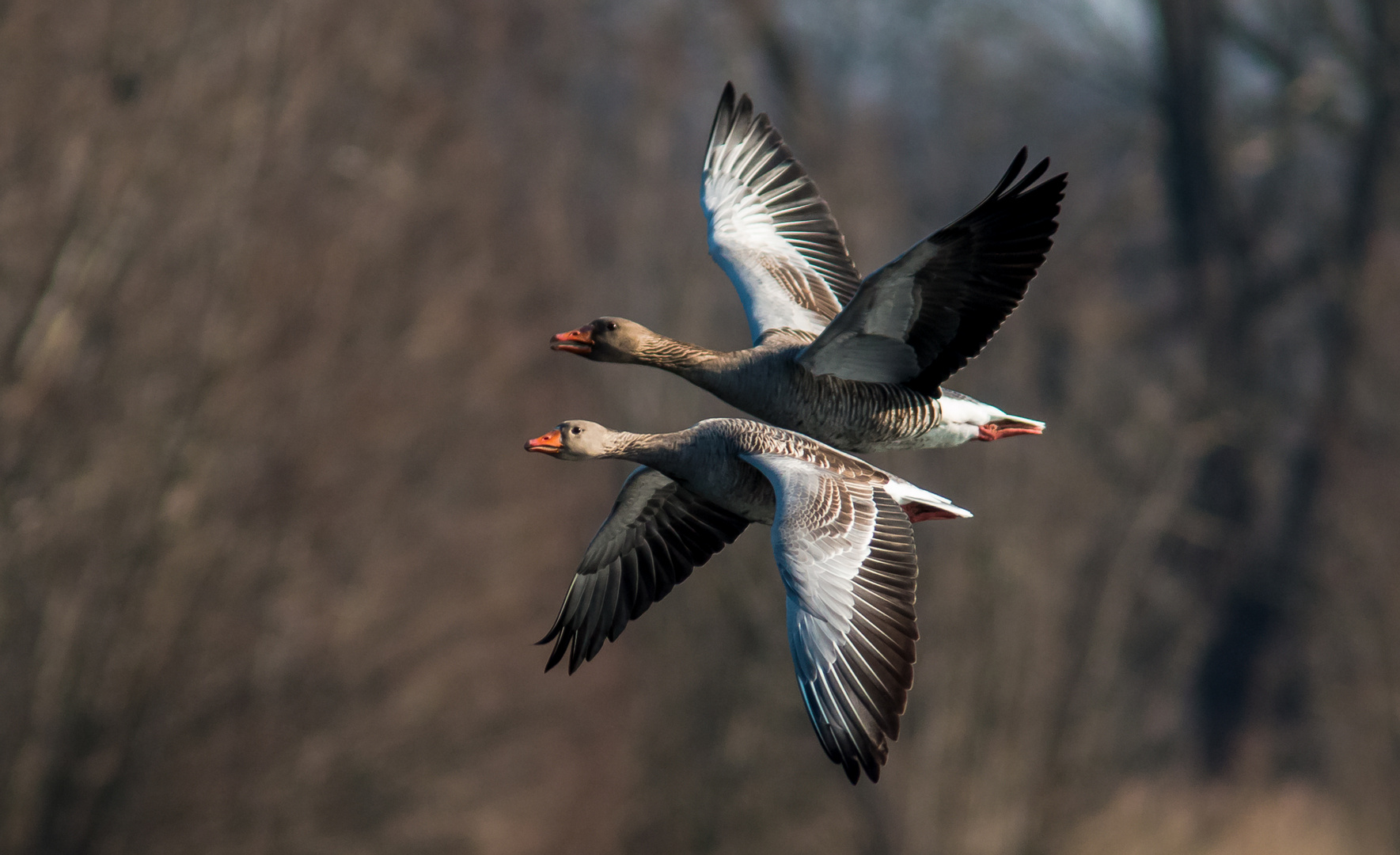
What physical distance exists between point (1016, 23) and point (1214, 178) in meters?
5.79

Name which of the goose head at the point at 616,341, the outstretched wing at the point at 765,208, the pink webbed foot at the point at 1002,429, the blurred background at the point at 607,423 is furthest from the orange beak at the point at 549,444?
the blurred background at the point at 607,423

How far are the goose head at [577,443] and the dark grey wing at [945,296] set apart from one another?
3.48 feet

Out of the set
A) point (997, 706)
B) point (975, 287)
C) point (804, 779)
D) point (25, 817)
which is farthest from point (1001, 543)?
point (975, 287)

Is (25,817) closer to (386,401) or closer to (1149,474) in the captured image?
(386,401)

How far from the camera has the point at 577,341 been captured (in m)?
8.01

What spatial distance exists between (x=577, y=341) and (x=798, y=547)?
7.03 ft

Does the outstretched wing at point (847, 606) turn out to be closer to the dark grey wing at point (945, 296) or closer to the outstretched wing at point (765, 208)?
the dark grey wing at point (945, 296)

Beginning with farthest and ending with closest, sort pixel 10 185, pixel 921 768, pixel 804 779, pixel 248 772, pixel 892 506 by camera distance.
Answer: pixel 804 779 → pixel 921 768 → pixel 248 772 → pixel 10 185 → pixel 892 506

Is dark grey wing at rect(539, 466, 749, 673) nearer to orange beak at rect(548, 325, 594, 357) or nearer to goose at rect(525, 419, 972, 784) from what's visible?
goose at rect(525, 419, 972, 784)

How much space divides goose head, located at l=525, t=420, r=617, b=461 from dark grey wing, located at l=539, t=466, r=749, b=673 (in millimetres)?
277

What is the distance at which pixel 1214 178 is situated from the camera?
1436 inches

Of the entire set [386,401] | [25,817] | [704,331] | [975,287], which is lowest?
[25,817]

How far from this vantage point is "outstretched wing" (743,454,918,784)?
600 cm

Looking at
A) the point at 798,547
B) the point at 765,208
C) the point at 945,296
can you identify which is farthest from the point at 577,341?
the point at 798,547
